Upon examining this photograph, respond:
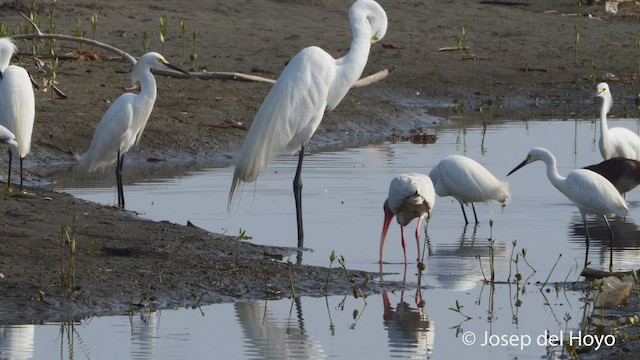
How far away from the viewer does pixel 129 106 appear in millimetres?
12336

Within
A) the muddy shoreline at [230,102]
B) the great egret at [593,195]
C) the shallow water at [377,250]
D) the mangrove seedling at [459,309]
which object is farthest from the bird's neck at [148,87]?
the mangrove seedling at [459,309]

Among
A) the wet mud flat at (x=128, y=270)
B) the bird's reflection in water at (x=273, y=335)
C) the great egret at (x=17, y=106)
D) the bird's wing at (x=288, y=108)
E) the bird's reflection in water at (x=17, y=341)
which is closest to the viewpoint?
the bird's reflection in water at (x=17, y=341)

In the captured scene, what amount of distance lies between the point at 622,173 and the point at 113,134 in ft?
15.3

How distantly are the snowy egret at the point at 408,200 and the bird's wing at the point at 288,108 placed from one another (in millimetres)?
919

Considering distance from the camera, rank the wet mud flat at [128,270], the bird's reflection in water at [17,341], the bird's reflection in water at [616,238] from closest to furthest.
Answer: the bird's reflection in water at [17,341]
the wet mud flat at [128,270]
the bird's reflection in water at [616,238]

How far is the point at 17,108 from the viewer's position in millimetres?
11297

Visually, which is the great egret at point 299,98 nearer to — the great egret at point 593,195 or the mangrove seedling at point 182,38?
the great egret at point 593,195

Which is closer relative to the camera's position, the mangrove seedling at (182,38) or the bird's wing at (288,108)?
the bird's wing at (288,108)

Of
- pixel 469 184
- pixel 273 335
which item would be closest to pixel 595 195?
pixel 469 184

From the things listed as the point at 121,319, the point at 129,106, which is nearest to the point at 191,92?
the point at 129,106

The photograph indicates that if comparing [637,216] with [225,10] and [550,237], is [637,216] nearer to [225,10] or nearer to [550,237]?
[550,237]

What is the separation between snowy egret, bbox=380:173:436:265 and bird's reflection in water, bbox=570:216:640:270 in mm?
1243

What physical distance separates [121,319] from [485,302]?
7.23ft

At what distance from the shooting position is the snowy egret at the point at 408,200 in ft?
31.5
